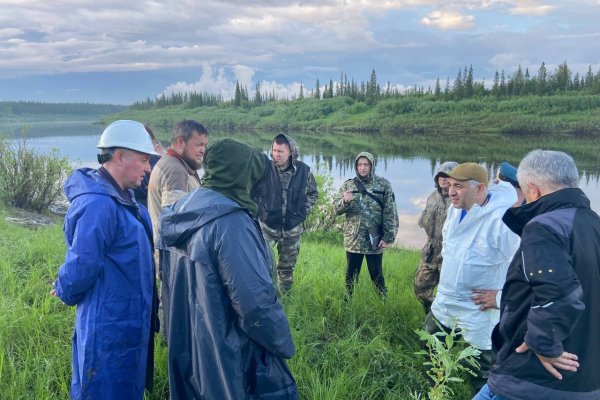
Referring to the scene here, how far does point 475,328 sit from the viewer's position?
3023 mm

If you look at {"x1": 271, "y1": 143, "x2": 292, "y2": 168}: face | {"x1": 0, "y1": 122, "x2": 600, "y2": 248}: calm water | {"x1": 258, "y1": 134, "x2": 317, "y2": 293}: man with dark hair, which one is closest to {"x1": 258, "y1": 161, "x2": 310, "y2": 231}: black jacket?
{"x1": 258, "y1": 134, "x2": 317, "y2": 293}: man with dark hair

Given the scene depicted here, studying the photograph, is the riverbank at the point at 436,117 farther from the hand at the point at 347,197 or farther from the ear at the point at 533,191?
the ear at the point at 533,191

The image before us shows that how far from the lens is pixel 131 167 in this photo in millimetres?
2332

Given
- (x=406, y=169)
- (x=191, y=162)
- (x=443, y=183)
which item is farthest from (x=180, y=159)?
(x=406, y=169)

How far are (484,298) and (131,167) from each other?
230 centimetres

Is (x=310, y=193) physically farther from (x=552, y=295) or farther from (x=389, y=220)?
(x=552, y=295)

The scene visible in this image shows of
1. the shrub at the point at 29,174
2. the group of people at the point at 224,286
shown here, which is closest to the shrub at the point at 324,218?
the shrub at the point at 29,174

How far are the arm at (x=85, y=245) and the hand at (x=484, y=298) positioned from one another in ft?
7.41

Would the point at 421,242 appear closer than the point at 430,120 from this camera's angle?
Yes

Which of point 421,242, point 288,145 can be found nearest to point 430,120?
point 421,242

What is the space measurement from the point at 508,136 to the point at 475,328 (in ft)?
168

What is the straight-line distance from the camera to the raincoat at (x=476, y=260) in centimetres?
286

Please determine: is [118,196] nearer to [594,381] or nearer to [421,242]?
[594,381]

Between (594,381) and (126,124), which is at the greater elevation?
(126,124)
